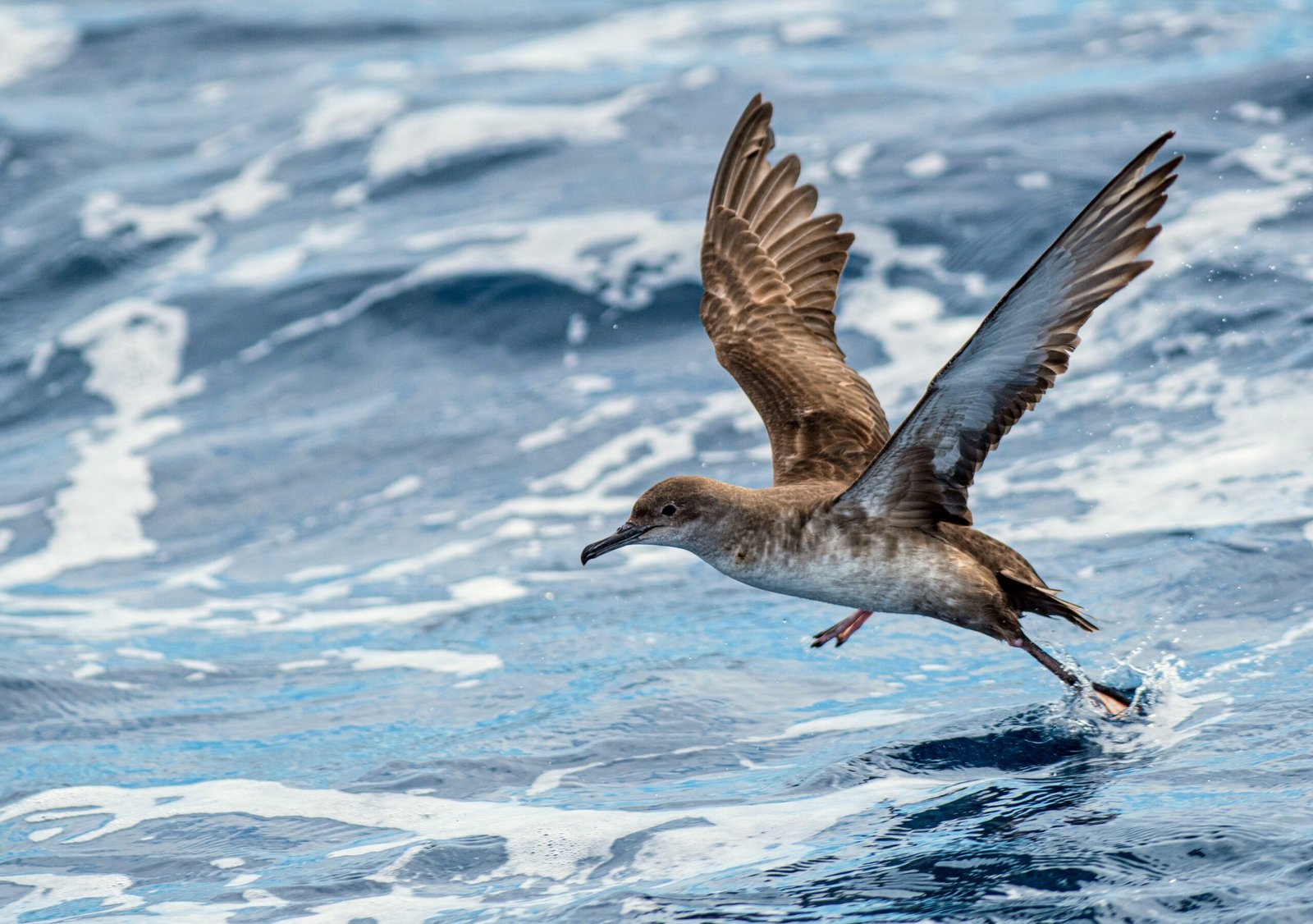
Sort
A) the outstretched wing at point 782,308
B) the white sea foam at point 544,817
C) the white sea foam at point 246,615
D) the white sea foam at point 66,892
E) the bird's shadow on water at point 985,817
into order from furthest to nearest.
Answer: the white sea foam at point 246,615, the outstretched wing at point 782,308, the white sea foam at point 66,892, the white sea foam at point 544,817, the bird's shadow on water at point 985,817

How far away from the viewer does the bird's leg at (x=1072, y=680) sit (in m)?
6.48

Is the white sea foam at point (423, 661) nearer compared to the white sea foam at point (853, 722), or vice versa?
the white sea foam at point (853, 722)

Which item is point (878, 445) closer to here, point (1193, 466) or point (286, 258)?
point (1193, 466)

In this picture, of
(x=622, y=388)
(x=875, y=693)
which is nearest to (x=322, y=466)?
(x=622, y=388)

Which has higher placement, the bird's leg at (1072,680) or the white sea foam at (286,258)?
the white sea foam at (286,258)

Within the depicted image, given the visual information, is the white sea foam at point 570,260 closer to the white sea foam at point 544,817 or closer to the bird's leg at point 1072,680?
the white sea foam at point 544,817

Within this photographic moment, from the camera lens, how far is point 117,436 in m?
11.8

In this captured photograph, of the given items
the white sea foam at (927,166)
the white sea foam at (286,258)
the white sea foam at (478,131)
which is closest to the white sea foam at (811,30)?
the white sea foam at (478,131)

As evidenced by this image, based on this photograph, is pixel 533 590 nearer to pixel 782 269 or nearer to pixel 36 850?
pixel 782 269

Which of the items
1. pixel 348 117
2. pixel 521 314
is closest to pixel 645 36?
pixel 348 117

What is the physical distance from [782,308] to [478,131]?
25.4ft

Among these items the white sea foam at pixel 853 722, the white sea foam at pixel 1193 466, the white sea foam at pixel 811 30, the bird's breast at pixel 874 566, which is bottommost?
the white sea foam at pixel 853 722

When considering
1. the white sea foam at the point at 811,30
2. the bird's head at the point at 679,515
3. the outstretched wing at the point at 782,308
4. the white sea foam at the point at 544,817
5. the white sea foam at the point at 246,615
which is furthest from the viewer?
the white sea foam at the point at 811,30

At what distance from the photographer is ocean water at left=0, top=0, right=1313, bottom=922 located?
6117 millimetres
